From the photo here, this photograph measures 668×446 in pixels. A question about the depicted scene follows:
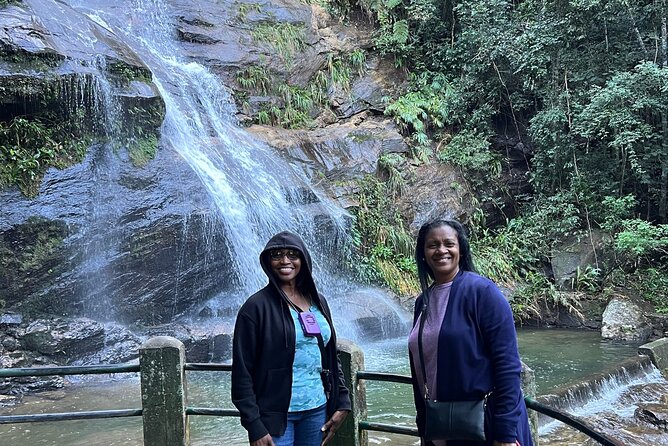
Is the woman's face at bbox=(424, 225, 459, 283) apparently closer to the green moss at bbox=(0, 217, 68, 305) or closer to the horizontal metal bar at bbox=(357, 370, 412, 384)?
the horizontal metal bar at bbox=(357, 370, 412, 384)

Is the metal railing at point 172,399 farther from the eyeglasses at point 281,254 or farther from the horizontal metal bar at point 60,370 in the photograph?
the eyeglasses at point 281,254

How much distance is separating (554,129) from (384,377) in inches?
503

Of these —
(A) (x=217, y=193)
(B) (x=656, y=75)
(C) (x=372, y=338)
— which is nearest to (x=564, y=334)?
(C) (x=372, y=338)

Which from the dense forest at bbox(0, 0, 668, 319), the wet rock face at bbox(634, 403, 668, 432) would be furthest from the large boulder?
the wet rock face at bbox(634, 403, 668, 432)

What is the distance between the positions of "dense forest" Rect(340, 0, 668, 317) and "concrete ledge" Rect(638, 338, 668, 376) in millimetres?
3770

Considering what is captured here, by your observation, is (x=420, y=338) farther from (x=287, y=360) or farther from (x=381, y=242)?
(x=381, y=242)

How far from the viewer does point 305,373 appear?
9.92 feet

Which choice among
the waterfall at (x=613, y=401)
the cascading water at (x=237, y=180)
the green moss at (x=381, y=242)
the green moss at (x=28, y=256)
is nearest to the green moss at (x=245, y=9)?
the cascading water at (x=237, y=180)

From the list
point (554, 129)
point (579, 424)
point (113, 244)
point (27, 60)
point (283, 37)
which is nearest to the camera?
point (579, 424)

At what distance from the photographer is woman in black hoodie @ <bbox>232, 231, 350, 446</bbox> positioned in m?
2.91

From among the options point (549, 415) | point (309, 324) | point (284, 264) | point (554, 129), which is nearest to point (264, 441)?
point (309, 324)

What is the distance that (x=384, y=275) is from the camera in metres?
13.6

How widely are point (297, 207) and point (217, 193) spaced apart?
6.61 feet

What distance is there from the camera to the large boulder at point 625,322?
1178 cm
